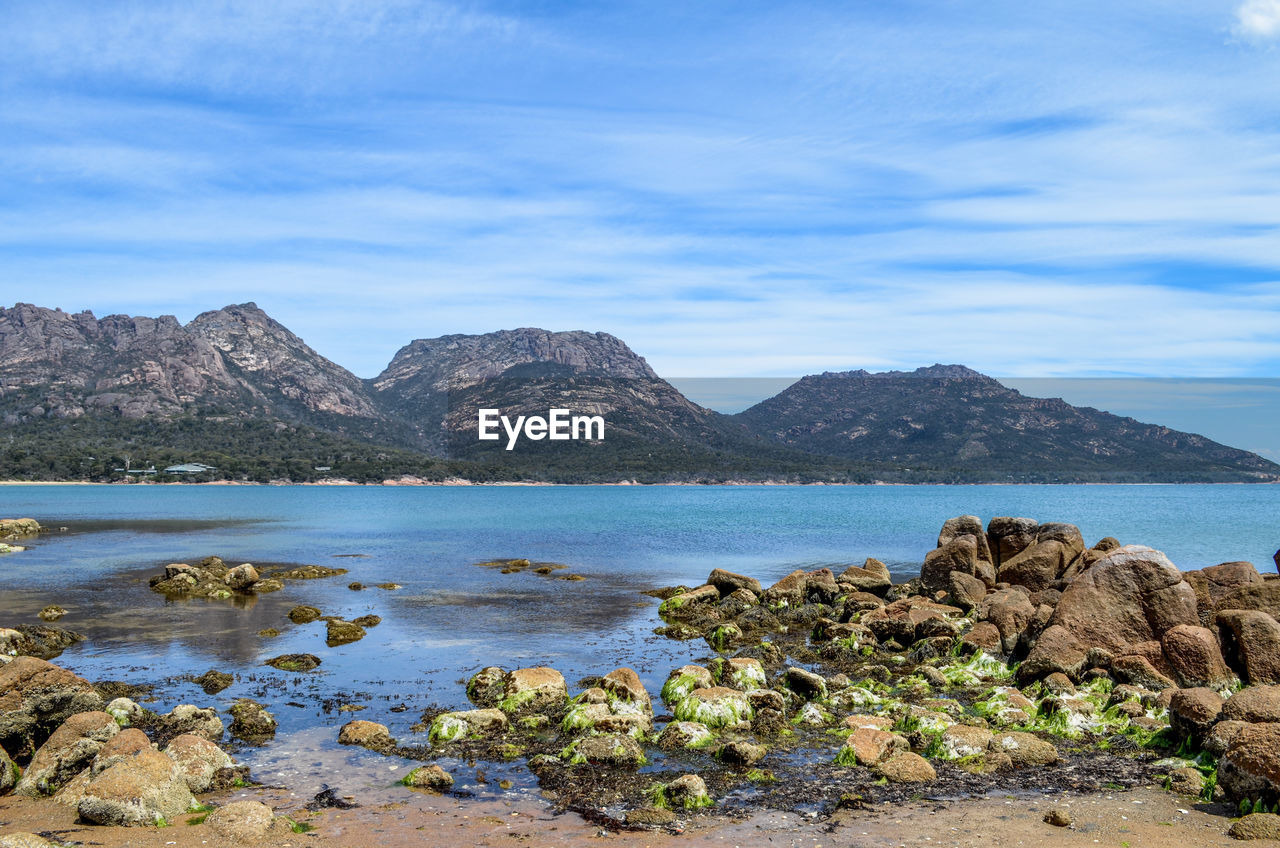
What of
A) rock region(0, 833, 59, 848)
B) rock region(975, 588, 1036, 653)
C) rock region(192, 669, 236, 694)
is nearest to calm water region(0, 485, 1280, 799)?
rock region(192, 669, 236, 694)

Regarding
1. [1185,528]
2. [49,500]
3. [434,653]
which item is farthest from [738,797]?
[49,500]

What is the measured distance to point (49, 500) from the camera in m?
112

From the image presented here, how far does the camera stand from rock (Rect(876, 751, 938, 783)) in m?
13.7

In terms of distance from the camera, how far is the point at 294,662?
22.0m

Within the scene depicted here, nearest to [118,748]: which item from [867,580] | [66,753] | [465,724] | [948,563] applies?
[66,753]

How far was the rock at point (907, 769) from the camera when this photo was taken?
541 inches

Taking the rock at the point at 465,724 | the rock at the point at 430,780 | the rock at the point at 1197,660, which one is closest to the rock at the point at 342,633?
the rock at the point at 465,724

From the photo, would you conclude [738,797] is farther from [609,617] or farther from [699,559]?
[699,559]

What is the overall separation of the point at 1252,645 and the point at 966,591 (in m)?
12.0

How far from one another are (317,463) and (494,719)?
7129 inches

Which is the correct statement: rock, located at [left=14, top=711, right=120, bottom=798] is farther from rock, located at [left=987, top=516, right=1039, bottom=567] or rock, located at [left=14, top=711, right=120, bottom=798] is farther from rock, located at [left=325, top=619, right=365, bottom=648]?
rock, located at [left=987, top=516, right=1039, bottom=567]

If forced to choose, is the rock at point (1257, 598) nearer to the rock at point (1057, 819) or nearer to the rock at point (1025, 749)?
the rock at point (1025, 749)

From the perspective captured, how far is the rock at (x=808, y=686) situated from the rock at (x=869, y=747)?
3.43 m

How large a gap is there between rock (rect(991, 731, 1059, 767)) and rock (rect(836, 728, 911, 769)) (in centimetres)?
157
